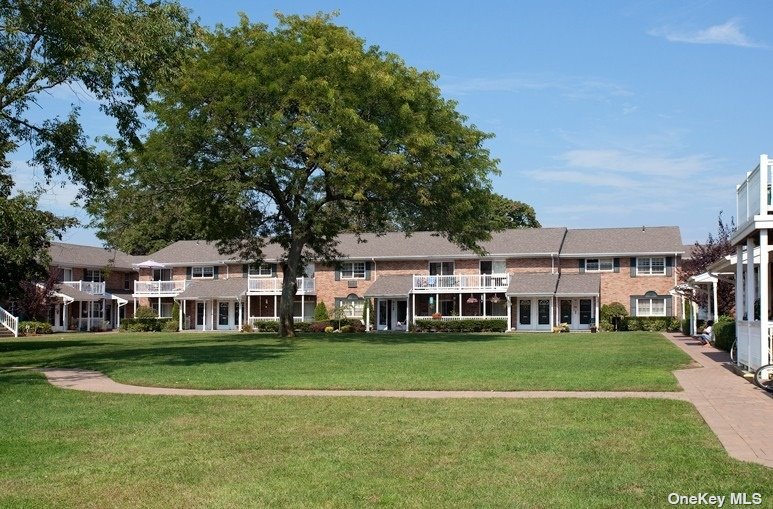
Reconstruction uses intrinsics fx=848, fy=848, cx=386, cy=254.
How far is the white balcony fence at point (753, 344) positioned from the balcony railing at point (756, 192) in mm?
2202

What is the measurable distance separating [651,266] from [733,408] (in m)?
41.9

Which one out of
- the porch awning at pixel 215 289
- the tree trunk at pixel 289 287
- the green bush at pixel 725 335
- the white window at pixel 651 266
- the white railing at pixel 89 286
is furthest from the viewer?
the white railing at pixel 89 286

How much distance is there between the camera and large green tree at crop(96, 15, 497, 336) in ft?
102

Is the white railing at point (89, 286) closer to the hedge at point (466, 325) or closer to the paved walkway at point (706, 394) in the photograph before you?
the hedge at point (466, 325)

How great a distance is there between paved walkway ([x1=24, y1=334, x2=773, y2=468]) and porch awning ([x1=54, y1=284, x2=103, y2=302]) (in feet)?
137

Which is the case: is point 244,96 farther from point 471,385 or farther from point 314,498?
point 314,498

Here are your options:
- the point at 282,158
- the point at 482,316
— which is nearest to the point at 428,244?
the point at 482,316

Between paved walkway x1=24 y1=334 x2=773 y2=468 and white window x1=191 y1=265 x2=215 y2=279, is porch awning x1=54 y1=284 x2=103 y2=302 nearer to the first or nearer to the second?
white window x1=191 y1=265 x2=215 y2=279

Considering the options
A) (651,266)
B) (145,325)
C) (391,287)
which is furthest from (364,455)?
(145,325)

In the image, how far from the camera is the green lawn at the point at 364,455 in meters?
7.30

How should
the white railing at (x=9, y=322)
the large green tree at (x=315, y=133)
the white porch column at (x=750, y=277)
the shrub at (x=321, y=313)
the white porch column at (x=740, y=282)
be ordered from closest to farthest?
the white porch column at (x=750, y=277)
the white porch column at (x=740, y=282)
the large green tree at (x=315, y=133)
the white railing at (x=9, y=322)
the shrub at (x=321, y=313)

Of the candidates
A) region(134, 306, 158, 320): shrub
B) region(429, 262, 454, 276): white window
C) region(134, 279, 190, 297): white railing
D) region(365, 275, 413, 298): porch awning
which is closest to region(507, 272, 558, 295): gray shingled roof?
region(429, 262, 454, 276): white window

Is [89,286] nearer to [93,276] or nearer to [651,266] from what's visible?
[93,276]

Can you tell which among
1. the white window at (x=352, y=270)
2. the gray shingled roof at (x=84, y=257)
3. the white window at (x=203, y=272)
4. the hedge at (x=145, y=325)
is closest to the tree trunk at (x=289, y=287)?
the white window at (x=352, y=270)
